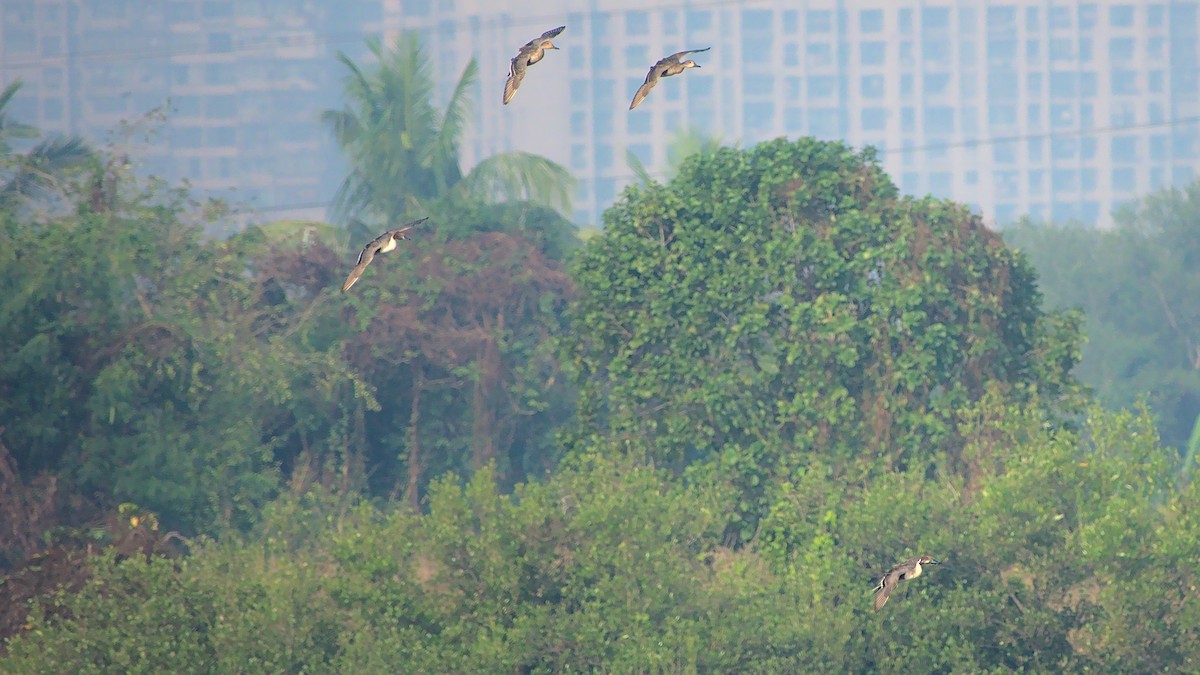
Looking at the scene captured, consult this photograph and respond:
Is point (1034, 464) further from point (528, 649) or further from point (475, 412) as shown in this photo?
point (475, 412)

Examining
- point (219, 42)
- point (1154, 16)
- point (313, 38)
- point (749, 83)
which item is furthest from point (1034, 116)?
point (219, 42)

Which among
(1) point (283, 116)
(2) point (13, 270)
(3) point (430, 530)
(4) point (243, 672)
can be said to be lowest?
(4) point (243, 672)

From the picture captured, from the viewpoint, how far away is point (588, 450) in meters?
15.5

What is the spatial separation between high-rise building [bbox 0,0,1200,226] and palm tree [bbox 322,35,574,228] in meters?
68.3

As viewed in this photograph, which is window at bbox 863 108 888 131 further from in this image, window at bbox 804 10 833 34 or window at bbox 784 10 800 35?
window at bbox 784 10 800 35

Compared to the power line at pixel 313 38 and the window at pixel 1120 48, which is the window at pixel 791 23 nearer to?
the power line at pixel 313 38

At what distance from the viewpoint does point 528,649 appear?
12461 millimetres

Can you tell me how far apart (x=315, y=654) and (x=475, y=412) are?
9851mm

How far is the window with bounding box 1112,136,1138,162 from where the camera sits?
104500 millimetres

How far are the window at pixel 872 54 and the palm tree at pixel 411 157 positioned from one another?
82.7 m

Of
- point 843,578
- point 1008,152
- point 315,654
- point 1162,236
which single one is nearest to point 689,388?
point 843,578

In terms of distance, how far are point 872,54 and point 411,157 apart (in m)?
84.2

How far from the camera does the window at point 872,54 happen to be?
356 ft

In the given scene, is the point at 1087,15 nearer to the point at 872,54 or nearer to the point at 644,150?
the point at 872,54
